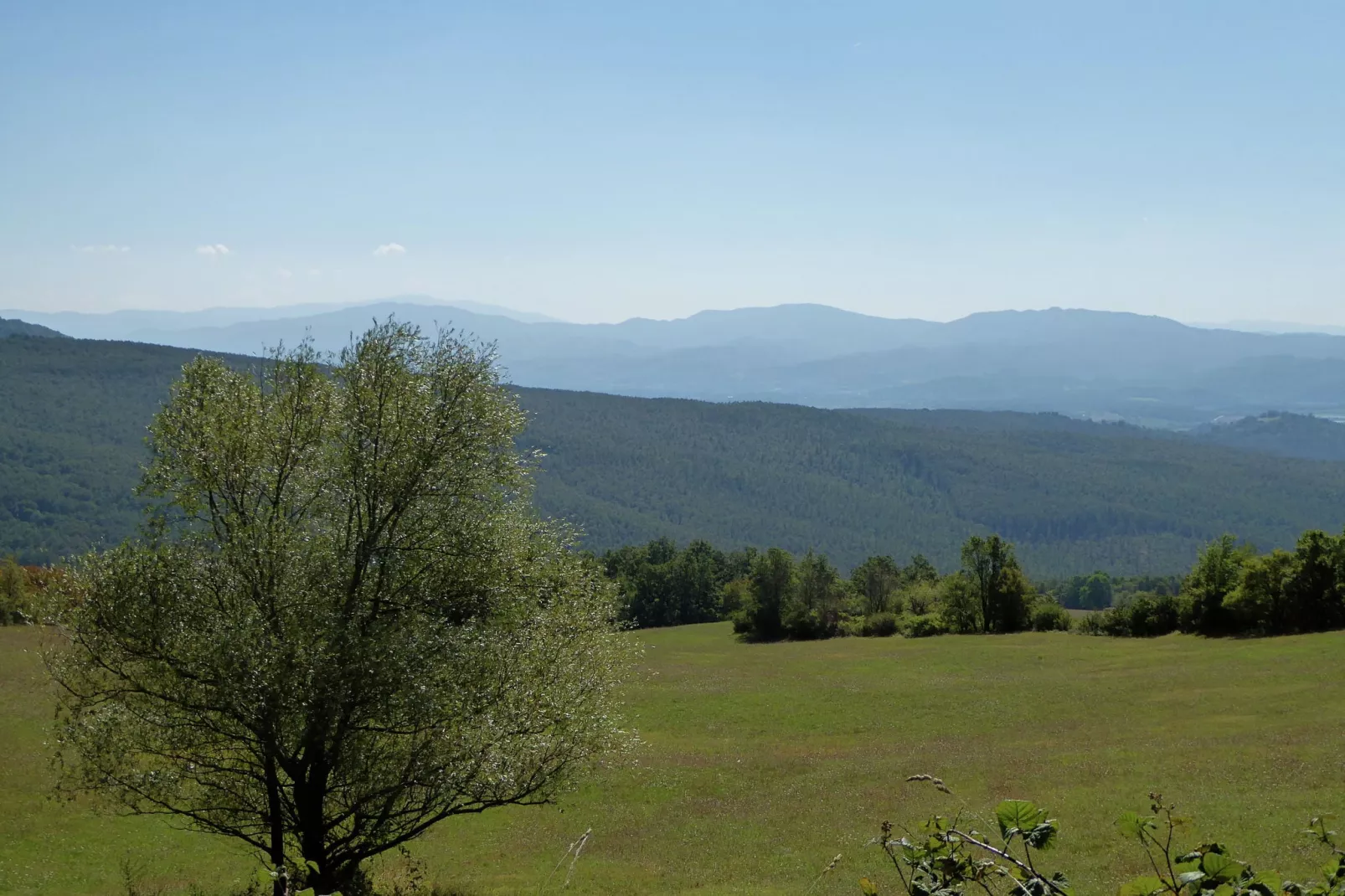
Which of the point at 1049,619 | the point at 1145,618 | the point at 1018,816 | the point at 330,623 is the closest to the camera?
the point at 1018,816

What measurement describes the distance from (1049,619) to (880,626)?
45.6 ft

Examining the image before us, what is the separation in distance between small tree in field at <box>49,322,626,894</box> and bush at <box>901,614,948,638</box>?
64411mm

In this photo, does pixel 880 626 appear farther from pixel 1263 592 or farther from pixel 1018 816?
pixel 1018 816

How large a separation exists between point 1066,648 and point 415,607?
5342cm

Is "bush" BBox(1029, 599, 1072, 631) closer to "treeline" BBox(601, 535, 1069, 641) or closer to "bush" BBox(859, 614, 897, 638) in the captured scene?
"treeline" BBox(601, 535, 1069, 641)

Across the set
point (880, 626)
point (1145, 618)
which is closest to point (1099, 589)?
point (880, 626)

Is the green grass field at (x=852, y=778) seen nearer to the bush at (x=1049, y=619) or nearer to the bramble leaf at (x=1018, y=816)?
the bramble leaf at (x=1018, y=816)

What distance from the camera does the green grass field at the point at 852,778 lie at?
22297 millimetres

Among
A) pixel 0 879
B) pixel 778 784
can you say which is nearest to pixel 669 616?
pixel 778 784

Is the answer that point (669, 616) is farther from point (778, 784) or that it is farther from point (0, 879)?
point (0, 879)

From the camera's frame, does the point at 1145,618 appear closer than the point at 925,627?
Yes

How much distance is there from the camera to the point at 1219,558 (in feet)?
200

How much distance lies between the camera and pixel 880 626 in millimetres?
82875

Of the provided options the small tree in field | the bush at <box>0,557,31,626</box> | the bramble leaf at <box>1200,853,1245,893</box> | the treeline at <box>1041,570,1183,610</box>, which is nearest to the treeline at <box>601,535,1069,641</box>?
the small tree in field
